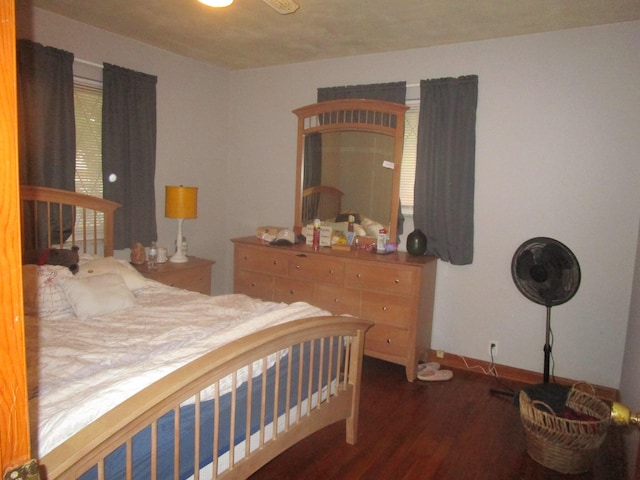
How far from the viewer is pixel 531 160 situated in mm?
3092

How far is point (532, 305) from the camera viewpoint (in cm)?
315

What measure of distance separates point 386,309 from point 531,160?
152 cm

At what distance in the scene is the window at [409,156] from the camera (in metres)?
3.52

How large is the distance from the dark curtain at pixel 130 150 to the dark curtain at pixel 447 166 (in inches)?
89.9

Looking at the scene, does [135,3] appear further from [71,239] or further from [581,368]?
[581,368]

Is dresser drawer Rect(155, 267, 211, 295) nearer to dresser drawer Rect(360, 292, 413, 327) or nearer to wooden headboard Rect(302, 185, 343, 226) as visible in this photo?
wooden headboard Rect(302, 185, 343, 226)

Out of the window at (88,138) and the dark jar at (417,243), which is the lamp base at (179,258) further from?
the dark jar at (417,243)

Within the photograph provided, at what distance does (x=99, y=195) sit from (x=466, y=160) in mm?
2914

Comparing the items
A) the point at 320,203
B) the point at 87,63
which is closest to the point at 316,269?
the point at 320,203

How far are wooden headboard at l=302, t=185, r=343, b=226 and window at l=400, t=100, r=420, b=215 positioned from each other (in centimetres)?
57

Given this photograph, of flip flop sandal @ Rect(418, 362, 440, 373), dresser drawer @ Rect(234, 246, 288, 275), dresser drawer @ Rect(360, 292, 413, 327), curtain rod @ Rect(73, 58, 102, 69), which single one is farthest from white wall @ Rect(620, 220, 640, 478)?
curtain rod @ Rect(73, 58, 102, 69)

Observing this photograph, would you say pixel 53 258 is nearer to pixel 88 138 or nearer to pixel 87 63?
pixel 88 138

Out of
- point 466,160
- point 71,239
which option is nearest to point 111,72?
point 71,239

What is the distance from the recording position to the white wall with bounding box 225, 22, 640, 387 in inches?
112
